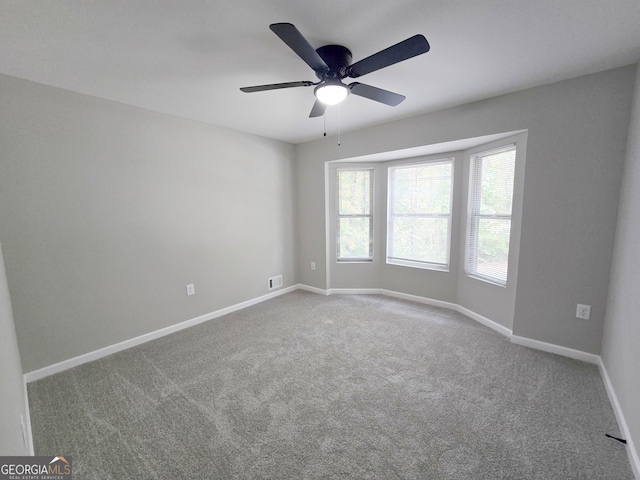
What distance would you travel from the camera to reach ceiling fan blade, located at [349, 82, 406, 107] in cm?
185

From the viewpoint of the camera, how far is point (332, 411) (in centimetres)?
176

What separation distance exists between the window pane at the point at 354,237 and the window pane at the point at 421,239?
1.42 ft

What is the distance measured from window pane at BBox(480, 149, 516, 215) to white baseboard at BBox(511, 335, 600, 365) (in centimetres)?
129

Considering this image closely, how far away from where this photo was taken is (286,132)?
141 inches

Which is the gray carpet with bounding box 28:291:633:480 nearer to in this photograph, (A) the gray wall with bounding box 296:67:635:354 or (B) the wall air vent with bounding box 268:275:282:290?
(A) the gray wall with bounding box 296:67:635:354

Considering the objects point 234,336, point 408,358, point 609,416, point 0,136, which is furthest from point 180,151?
point 609,416

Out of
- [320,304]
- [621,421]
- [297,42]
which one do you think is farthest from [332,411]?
[297,42]

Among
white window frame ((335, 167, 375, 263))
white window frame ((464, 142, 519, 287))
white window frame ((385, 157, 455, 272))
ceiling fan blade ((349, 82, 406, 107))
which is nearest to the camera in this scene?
ceiling fan blade ((349, 82, 406, 107))

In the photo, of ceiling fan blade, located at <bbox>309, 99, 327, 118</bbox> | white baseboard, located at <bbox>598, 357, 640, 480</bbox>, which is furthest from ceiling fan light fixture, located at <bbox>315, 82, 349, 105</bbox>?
white baseboard, located at <bbox>598, 357, 640, 480</bbox>

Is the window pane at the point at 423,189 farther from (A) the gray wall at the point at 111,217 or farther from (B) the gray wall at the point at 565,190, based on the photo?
(A) the gray wall at the point at 111,217

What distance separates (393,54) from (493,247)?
95.3 inches

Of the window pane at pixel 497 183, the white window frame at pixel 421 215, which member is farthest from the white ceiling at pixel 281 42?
the white window frame at pixel 421 215

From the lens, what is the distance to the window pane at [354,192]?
405cm

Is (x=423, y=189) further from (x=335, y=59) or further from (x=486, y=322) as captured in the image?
(x=335, y=59)
